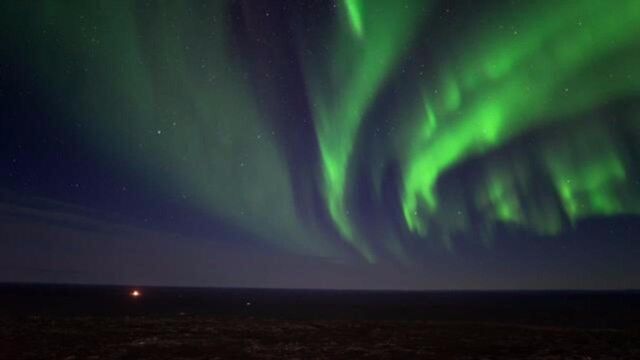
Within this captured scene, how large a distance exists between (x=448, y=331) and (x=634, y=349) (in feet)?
55.0

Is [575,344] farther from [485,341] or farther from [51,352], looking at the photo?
[51,352]

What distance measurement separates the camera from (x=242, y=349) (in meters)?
34.4

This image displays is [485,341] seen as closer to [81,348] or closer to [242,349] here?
[242,349]

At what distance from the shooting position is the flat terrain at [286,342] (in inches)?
1266

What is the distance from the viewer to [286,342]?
126 feet

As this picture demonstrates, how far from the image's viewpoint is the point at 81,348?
108 ft

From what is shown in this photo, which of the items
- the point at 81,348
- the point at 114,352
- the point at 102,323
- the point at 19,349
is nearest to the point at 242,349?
the point at 114,352

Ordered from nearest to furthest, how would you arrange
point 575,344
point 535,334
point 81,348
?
point 81,348 → point 575,344 → point 535,334

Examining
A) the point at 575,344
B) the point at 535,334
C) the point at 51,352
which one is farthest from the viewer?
the point at 535,334

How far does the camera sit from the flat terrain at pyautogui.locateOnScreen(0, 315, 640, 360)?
32156mm

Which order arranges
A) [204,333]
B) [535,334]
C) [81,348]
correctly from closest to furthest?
[81,348] < [204,333] < [535,334]

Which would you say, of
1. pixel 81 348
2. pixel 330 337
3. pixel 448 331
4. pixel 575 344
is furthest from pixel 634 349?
pixel 81 348

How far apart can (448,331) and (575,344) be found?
12.5 metres

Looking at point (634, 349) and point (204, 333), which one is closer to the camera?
point (634, 349)
